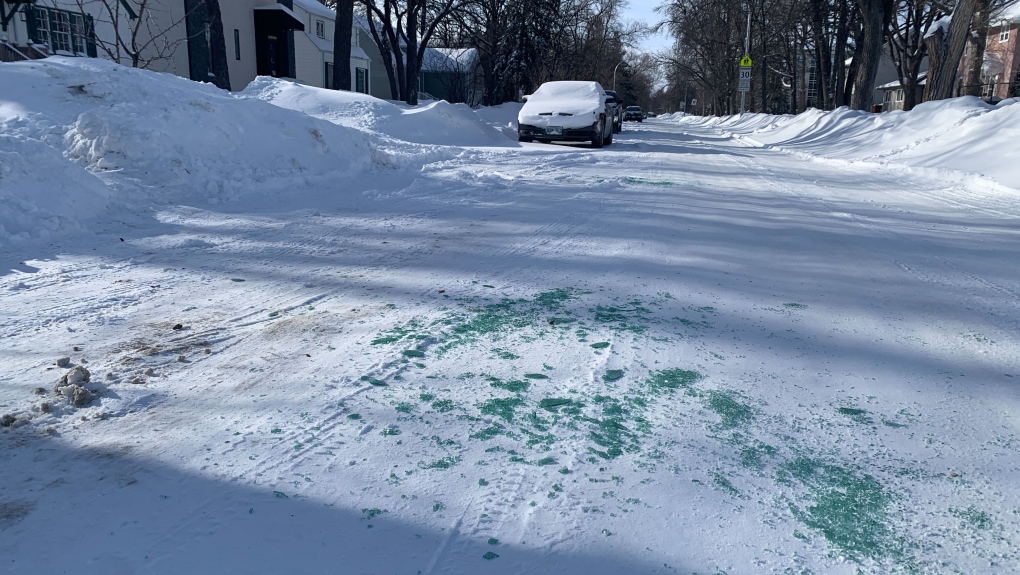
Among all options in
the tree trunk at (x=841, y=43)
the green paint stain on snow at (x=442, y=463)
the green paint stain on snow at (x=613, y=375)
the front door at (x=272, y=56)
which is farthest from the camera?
the front door at (x=272, y=56)

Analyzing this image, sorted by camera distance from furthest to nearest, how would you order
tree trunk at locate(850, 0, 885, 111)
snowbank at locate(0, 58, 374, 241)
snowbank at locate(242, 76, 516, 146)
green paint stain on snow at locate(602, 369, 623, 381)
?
tree trunk at locate(850, 0, 885, 111), snowbank at locate(242, 76, 516, 146), snowbank at locate(0, 58, 374, 241), green paint stain on snow at locate(602, 369, 623, 381)

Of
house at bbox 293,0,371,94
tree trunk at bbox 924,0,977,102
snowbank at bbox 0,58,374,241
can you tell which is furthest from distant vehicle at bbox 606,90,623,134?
house at bbox 293,0,371,94

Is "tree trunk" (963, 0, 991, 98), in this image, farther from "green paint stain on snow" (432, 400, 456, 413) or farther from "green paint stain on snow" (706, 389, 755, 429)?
"green paint stain on snow" (432, 400, 456, 413)

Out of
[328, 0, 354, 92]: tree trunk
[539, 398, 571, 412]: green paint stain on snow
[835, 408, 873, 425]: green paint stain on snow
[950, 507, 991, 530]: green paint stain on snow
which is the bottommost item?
[950, 507, 991, 530]: green paint stain on snow

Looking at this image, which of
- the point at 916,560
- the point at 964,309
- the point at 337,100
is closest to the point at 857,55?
the point at 337,100

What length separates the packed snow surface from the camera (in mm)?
2111

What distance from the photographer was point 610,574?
1.96m

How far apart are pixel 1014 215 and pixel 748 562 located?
770 cm

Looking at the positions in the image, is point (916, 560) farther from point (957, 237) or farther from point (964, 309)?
point (957, 237)

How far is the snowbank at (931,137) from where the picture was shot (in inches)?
443

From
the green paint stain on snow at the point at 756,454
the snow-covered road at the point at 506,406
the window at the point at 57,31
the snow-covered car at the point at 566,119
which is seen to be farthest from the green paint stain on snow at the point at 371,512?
the window at the point at 57,31

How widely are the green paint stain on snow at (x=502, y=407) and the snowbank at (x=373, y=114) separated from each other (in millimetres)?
11589

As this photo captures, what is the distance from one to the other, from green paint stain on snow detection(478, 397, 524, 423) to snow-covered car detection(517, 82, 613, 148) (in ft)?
48.8

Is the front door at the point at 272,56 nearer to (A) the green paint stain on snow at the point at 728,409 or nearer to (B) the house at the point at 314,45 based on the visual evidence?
(B) the house at the point at 314,45
